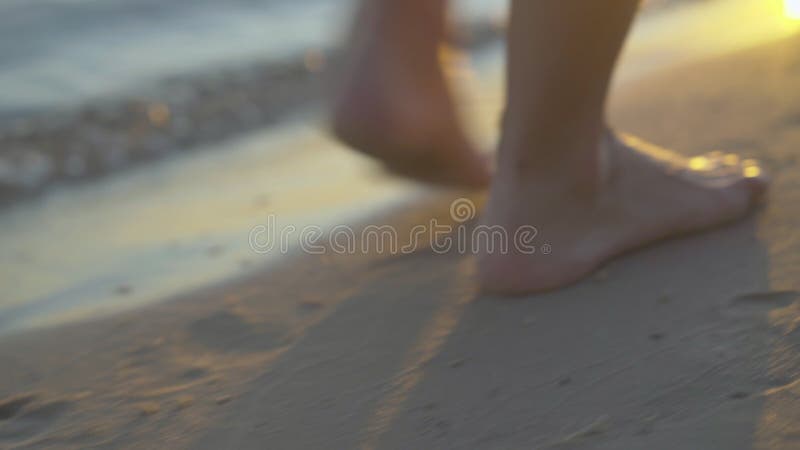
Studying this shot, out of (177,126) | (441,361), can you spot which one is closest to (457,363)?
(441,361)

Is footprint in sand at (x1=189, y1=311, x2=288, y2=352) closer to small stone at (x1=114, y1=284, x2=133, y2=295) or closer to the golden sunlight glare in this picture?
small stone at (x1=114, y1=284, x2=133, y2=295)

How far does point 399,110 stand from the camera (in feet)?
5.58

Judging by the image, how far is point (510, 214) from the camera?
53.4 inches

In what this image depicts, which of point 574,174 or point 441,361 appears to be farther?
point 574,174

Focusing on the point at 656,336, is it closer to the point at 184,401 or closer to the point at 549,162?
the point at 549,162

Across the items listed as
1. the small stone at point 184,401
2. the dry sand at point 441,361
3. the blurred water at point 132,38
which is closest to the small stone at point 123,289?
the dry sand at point 441,361

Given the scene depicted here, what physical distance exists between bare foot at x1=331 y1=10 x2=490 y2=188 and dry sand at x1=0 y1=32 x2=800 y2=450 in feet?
0.75

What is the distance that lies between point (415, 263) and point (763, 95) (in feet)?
3.35

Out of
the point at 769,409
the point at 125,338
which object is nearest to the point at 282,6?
the point at 125,338

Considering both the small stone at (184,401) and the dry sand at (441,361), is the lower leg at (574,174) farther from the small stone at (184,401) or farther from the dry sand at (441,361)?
the small stone at (184,401)

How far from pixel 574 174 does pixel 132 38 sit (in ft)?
11.4

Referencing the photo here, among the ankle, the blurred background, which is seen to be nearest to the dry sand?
the ankle

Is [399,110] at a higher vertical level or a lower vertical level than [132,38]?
lower

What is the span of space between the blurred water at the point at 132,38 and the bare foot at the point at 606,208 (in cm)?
224
